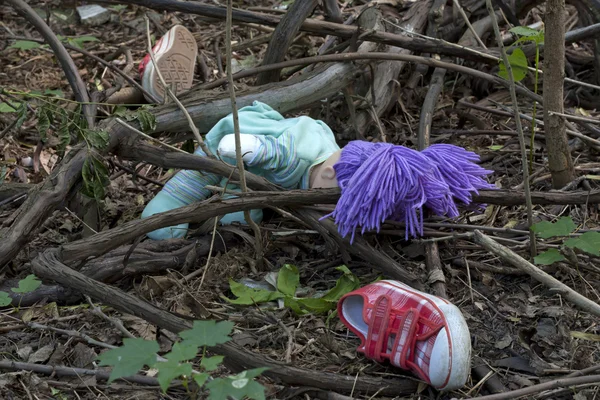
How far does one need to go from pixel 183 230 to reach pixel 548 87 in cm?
125

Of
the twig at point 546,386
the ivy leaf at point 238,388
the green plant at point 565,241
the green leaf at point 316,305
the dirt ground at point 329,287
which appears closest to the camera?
the ivy leaf at point 238,388

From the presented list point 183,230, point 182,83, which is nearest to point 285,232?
point 183,230

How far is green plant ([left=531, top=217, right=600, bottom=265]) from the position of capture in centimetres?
182

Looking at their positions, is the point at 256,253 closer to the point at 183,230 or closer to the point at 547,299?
the point at 183,230

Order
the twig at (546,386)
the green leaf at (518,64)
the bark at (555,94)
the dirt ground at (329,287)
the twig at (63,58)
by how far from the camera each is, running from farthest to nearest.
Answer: the twig at (63,58)
the green leaf at (518,64)
the bark at (555,94)
the dirt ground at (329,287)
the twig at (546,386)

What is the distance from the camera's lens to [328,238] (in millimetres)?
2141

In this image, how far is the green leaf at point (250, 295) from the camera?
1990mm

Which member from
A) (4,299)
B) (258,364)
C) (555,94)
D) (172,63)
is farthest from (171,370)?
(172,63)

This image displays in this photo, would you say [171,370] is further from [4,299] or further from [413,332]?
→ [4,299]

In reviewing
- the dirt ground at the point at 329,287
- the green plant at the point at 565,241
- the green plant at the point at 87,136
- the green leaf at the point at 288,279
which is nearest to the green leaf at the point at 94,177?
the green plant at the point at 87,136

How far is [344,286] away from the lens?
6.59 ft

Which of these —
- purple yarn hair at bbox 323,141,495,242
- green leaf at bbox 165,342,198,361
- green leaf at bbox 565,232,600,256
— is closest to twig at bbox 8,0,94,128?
purple yarn hair at bbox 323,141,495,242

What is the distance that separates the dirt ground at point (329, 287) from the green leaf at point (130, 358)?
0.35 meters

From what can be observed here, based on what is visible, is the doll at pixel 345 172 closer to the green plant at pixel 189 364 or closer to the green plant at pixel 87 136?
the green plant at pixel 87 136
